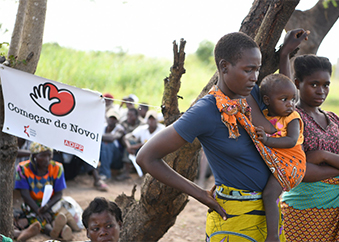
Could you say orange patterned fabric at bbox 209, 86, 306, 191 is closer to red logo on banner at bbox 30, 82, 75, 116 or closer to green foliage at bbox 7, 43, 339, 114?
red logo on banner at bbox 30, 82, 75, 116

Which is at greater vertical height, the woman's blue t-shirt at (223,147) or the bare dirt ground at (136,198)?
the woman's blue t-shirt at (223,147)

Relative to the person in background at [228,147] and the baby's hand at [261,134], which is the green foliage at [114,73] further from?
the baby's hand at [261,134]

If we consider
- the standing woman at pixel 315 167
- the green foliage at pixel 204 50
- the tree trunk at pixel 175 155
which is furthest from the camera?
the green foliage at pixel 204 50

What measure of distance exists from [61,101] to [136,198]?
3.39 m

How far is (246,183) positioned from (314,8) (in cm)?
301

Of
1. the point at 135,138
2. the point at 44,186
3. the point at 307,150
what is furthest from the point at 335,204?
the point at 135,138

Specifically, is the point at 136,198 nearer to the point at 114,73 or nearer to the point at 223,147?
the point at 223,147

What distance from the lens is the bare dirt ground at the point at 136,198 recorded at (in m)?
4.86

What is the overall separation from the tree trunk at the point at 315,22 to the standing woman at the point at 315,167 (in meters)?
1.66

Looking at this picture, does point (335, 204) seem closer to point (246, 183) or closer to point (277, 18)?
point (246, 183)

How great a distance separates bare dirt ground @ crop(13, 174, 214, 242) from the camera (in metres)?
4.86

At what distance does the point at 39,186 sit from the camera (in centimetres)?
466

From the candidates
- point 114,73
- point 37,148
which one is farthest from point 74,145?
point 114,73

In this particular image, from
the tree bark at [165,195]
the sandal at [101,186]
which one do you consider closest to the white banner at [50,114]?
the tree bark at [165,195]
